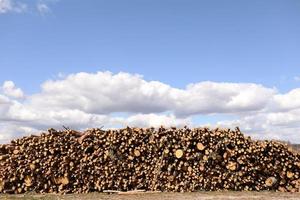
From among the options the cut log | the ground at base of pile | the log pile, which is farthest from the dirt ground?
the cut log


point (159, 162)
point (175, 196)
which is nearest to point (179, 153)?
point (159, 162)

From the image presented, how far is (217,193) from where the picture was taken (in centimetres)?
1336

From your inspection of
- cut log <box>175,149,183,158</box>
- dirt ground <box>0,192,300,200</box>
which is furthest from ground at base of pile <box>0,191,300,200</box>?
cut log <box>175,149,183,158</box>

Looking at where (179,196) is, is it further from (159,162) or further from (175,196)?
(159,162)

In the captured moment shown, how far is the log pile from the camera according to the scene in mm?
13938

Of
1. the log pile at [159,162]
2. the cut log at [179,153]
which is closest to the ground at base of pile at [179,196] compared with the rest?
the log pile at [159,162]

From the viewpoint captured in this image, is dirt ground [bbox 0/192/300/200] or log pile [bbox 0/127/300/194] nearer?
dirt ground [bbox 0/192/300/200]

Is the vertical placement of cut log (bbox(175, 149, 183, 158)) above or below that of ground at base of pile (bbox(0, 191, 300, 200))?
above

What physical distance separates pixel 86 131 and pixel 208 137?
4127 millimetres

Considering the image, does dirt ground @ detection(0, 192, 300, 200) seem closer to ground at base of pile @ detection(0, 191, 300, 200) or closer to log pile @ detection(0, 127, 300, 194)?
ground at base of pile @ detection(0, 191, 300, 200)

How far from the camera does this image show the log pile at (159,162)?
13938 mm

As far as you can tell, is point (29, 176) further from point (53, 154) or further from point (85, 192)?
point (85, 192)

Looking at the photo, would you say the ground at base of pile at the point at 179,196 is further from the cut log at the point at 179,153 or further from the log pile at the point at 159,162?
the cut log at the point at 179,153

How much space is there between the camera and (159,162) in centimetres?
1398
